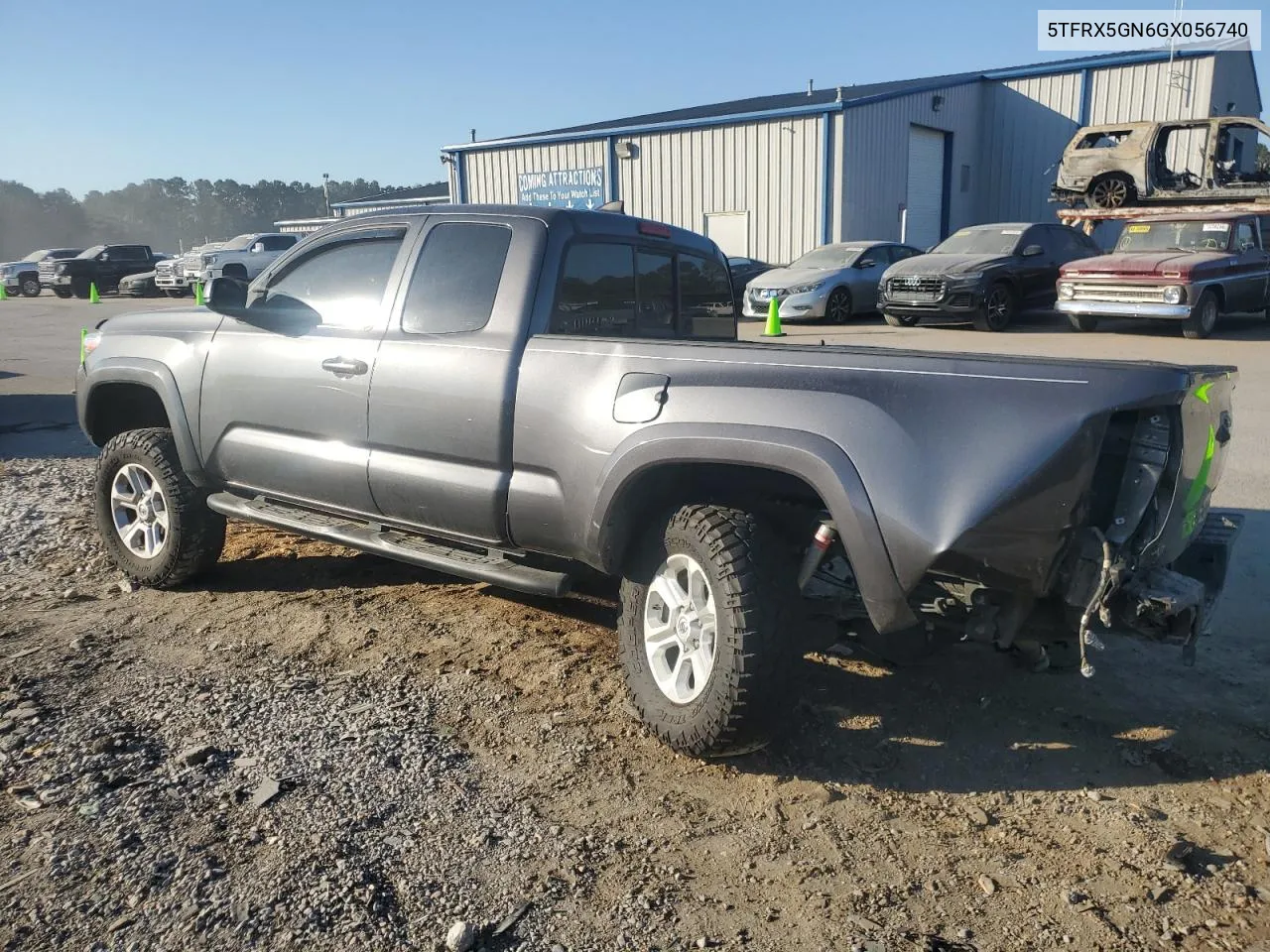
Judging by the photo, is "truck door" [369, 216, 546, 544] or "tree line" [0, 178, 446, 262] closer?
"truck door" [369, 216, 546, 544]

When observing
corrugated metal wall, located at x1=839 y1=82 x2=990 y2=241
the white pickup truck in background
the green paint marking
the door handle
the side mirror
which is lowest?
the green paint marking

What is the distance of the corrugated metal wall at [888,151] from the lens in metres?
24.0

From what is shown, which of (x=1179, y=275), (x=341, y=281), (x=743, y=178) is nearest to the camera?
(x=341, y=281)

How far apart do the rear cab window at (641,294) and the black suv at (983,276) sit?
1141 cm

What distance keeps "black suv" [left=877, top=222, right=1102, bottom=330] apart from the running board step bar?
13.1m

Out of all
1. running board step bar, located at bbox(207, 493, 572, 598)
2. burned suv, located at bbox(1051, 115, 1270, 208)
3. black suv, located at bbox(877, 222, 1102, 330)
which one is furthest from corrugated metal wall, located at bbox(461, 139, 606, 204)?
running board step bar, located at bbox(207, 493, 572, 598)

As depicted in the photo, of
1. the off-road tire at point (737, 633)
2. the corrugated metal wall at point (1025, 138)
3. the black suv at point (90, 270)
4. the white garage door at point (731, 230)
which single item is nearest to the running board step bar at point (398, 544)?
the off-road tire at point (737, 633)

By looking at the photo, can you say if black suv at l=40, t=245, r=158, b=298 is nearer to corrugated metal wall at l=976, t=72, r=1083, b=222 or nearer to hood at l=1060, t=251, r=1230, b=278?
corrugated metal wall at l=976, t=72, r=1083, b=222

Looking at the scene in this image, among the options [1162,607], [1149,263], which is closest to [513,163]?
[1149,263]

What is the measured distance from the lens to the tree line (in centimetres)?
8731

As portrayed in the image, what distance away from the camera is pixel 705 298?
491cm

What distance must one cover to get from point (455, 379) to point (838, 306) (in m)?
14.9

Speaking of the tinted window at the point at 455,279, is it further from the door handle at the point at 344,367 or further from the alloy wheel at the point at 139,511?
the alloy wheel at the point at 139,511

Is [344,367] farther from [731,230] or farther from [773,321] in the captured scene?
[731,230]
